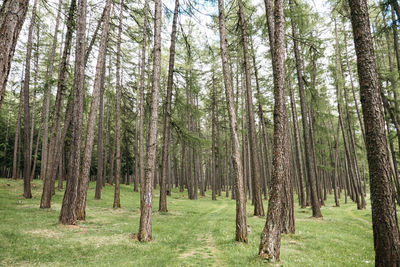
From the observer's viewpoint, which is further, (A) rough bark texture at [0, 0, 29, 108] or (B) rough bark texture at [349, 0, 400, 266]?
(B) rough bark texture at [349, 0, 400, 266]

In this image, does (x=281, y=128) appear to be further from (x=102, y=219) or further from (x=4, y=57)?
(x=102, y=219)

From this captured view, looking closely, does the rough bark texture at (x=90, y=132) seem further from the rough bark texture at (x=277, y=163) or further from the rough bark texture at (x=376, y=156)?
the rough bark texture at (x=376, y=156)

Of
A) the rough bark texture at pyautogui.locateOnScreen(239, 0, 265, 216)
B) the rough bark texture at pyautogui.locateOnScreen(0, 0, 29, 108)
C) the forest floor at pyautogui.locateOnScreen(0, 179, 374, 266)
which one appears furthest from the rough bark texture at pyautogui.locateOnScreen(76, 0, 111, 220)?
the rough bark texture at pyautogui.locateOnScreen(239, 0, 265, 216)

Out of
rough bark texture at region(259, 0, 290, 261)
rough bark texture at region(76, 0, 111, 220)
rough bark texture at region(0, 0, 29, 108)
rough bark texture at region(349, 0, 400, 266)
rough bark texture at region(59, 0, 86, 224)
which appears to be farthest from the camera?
A: rough bark texture at region(76, 0, 111, 220)

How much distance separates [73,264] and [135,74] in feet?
59.2

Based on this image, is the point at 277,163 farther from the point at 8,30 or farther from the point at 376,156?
the point at 8,30

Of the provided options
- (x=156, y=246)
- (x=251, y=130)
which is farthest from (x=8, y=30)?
(x=251, y=130)

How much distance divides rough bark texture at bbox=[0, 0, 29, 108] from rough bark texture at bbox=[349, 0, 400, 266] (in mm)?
6736

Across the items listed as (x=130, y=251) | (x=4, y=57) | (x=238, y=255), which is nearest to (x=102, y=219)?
(x=130, y=251)

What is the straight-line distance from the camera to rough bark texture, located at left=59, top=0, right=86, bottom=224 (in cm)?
1018

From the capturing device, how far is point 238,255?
6.50m

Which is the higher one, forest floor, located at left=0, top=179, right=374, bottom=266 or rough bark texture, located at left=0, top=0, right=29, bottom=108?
rough bark texture, located at left=0, top=0, right=29, bottom=108

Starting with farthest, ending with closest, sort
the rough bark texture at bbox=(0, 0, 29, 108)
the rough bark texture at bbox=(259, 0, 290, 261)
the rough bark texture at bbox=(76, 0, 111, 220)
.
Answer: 1. the rough bark texture at bbox=(76, 0, 111, 220)
2. the rough bark texture at bbox=(259, 0, 290, 261)
3. the rough bark texture at bbox=(0, 0, 29, 108)

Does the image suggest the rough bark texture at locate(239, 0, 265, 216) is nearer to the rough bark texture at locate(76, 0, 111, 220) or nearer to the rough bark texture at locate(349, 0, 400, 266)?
the rough bark texture at locate(76, 0, 111, 220)
